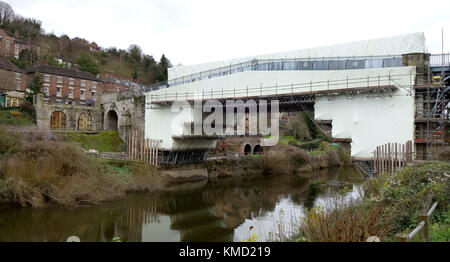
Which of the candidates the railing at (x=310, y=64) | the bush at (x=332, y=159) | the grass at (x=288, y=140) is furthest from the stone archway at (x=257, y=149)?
the railing at (x=310, y=64)

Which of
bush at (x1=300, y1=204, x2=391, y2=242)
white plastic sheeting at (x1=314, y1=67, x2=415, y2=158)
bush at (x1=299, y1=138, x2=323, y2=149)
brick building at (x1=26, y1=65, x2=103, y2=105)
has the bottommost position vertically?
bush at (x1=300, y1=204, x2=391, y2=242)

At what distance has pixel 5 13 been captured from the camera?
55281 millimetres

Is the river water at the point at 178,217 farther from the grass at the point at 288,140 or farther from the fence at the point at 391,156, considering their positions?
the grass at the point at 288,140

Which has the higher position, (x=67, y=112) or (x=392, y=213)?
(x=67, y=112)

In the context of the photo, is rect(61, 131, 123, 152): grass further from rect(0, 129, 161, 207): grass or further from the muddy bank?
the muddy bank

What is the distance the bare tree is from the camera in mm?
54094

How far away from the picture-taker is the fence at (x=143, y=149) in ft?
83.8

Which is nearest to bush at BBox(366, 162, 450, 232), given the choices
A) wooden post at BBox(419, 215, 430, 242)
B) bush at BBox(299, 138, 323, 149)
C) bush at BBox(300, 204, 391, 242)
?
bush at BBox(300, 204, 391, 242)

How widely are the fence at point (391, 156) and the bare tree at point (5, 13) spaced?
61.5 m

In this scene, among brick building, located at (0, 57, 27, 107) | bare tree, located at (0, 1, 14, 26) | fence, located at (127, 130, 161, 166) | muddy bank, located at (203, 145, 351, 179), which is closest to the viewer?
fence, located at (127, 130, 161, 166)

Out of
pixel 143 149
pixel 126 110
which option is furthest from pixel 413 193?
pixel 126 110

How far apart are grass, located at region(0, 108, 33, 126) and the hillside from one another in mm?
17913

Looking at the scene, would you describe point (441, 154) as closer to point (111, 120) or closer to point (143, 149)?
point (143, 149)

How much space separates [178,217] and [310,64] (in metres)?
11.4
